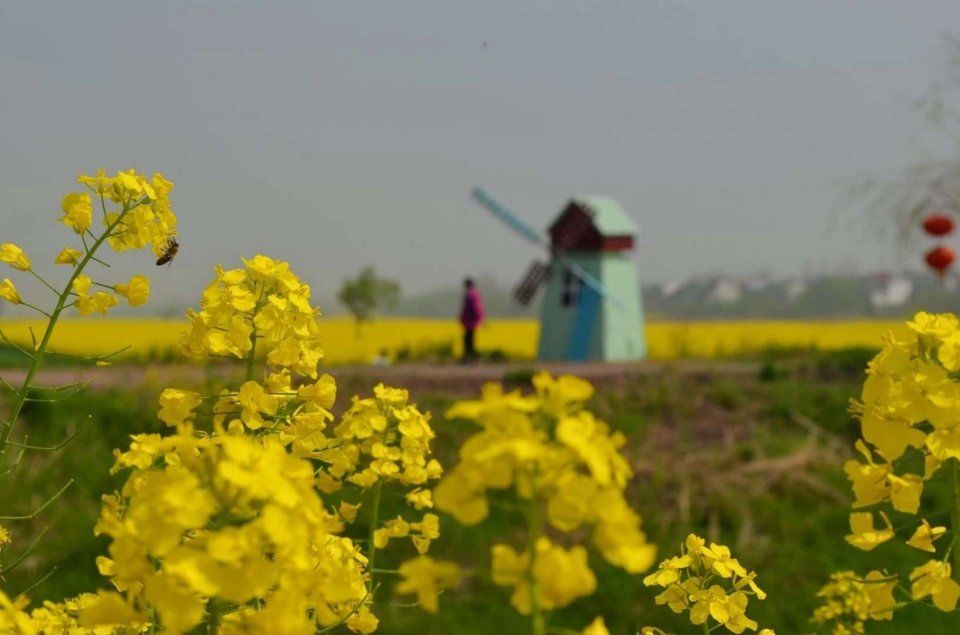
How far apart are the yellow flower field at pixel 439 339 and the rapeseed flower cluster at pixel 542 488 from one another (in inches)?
764

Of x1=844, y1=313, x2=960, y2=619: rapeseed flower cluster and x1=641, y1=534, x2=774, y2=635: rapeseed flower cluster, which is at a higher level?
x1=844, y1=313, x2=960, y2=619: rapeseed flower cluster

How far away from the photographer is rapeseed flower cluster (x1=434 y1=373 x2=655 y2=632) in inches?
50.1

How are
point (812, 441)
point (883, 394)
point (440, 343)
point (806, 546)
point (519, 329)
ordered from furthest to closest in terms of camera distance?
Answer: point (519, 329) < point (440, 343) < point (812, 441) < point (806, 546) < point (883, 394)

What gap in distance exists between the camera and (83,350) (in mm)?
26859

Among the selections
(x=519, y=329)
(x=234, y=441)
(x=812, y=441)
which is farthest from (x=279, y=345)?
(x=519, y=329)

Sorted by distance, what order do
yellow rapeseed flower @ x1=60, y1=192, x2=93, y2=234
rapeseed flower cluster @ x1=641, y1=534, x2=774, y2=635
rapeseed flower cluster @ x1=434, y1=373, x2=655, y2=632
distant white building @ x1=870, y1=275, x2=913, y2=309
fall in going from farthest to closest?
1. distant white building @ x1=870, y1=275, x2=913, y2=309
2. yellow rapeseed flower @ x1=60, y1=192, x2=93, y2=234
3. rapeseed flower cluster @ x1=641, y1=534, x2=774, y2=635
4. rapeseed flower cluster @ x1=434, y1=373, x2=655, y2=632

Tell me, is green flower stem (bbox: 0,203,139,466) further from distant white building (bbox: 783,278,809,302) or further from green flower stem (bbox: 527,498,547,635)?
distant white building (bbox: 783,278,809,302)

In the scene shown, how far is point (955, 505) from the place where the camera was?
88.7 inches

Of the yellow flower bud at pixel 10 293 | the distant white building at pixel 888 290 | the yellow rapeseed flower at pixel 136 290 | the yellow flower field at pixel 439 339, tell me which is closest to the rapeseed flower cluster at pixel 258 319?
the yellow rapeseed flower at pixel 136 290

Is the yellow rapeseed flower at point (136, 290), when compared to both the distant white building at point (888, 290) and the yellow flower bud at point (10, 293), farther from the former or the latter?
the distant white building at point (888, 290)

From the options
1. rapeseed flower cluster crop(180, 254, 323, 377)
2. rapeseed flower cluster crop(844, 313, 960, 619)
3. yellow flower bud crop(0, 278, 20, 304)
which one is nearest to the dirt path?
yellow flower bud crop(0, 278, 20, 304)

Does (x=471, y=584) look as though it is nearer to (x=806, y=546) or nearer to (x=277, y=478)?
(x=806, y=546)

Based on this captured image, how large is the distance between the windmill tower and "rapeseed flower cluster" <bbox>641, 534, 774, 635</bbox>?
76.3 ft

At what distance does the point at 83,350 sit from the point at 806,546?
1963 centimetres
